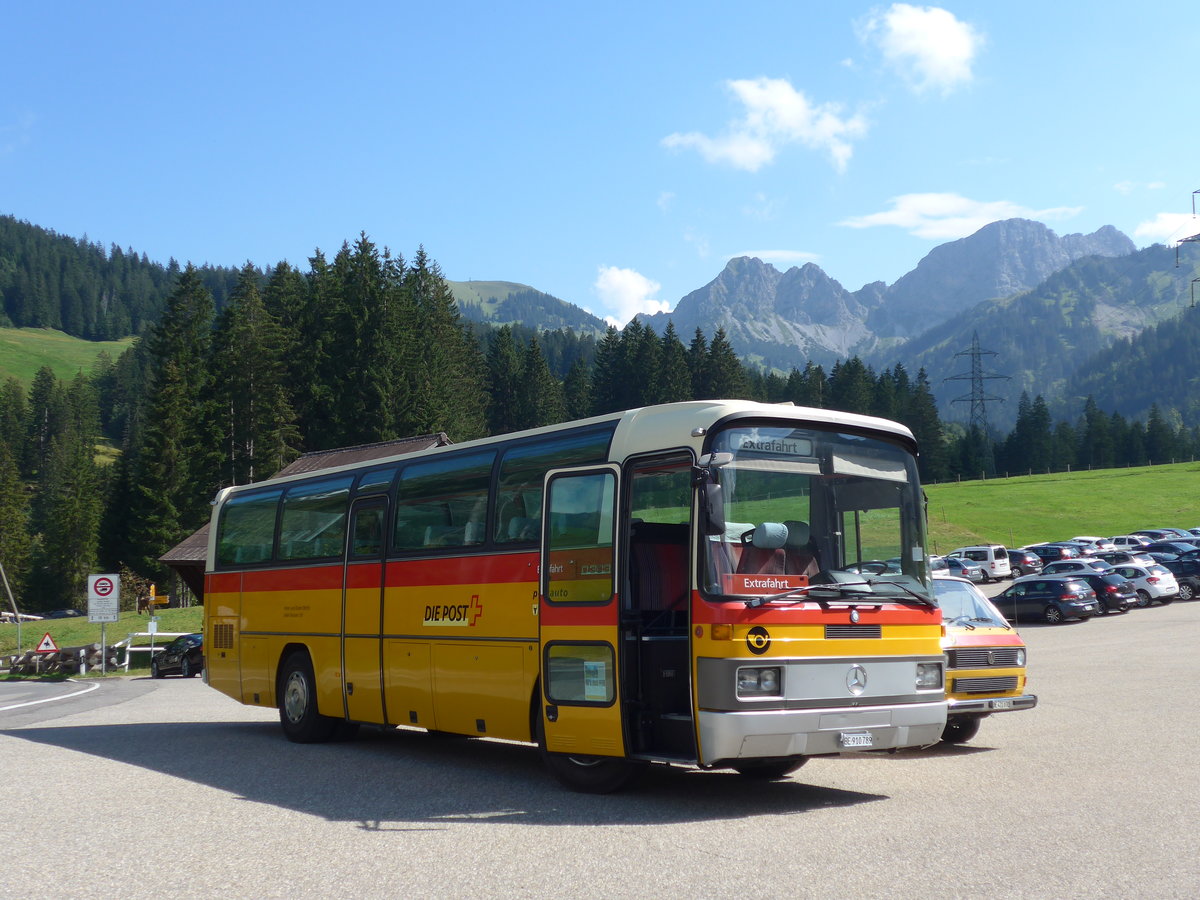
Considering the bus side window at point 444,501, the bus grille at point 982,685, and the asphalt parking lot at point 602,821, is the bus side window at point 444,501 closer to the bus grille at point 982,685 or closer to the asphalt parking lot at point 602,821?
the asphalt parking lot at point 602,821

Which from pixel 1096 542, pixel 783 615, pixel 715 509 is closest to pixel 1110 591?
pixel 1096 542

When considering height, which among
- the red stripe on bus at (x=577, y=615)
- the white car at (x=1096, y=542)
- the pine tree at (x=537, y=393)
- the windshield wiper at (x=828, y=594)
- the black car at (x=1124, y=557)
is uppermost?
the pine tree at (x=537, y=393)

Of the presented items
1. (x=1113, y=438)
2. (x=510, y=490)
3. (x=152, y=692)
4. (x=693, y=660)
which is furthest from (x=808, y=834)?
(x=1113, y=438)

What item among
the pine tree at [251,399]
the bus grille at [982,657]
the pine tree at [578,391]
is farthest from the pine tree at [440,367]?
the bus grille at [982,657]

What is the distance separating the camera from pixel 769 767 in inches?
445

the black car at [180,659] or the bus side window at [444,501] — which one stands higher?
the bus side window at [444,501]

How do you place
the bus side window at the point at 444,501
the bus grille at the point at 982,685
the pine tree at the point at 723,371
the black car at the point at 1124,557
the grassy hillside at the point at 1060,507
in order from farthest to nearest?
the pine tree at the point at 723,371, the grassy hillside at the point at 1060,507, the black car at the point at 1124,557, the bus grille at the point at 982,685, the bus side window at the point at 444,501

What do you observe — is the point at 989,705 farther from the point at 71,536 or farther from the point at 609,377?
the point at 609,377

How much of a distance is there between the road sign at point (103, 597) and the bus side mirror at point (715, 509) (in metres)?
31.2

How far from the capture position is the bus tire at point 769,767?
432 inches

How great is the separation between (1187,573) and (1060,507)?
155 feet

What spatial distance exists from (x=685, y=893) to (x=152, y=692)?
83.2 feet

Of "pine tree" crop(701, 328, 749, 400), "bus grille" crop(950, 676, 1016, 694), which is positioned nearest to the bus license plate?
"bus grille" crop(950, 676, 1016, 694)

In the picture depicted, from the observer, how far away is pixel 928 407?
136 meters
